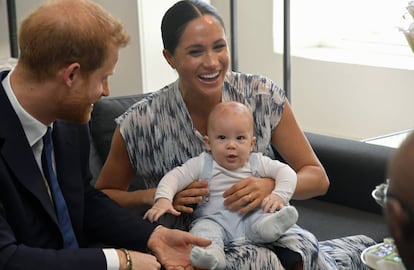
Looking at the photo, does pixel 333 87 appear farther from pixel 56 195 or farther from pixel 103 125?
pixel 56 195

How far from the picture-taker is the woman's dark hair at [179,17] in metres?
2.08

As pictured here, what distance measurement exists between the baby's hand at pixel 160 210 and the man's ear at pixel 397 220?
1.28 meters

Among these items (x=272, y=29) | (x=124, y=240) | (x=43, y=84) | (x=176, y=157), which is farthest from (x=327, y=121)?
(x=43, y=84)

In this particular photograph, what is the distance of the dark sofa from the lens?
254cm

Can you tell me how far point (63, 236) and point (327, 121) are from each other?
9.28 feet

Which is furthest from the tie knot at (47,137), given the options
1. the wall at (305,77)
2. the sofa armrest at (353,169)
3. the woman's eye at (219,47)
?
the wall at (305,77)

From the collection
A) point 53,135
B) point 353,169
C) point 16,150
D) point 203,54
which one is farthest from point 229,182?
point 353,169

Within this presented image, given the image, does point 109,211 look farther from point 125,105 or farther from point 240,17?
point 240,17

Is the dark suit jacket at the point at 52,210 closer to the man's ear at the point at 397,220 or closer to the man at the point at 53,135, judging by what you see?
the man at the point at 53,135

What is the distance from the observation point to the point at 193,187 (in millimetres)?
1982

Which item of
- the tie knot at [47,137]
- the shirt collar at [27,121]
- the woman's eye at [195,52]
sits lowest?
the tie knot at [47,137]

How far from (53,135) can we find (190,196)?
1.27 feet

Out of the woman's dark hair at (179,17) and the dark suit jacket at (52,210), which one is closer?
the dark suit jacket at (52,210)

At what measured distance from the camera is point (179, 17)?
2.09m
